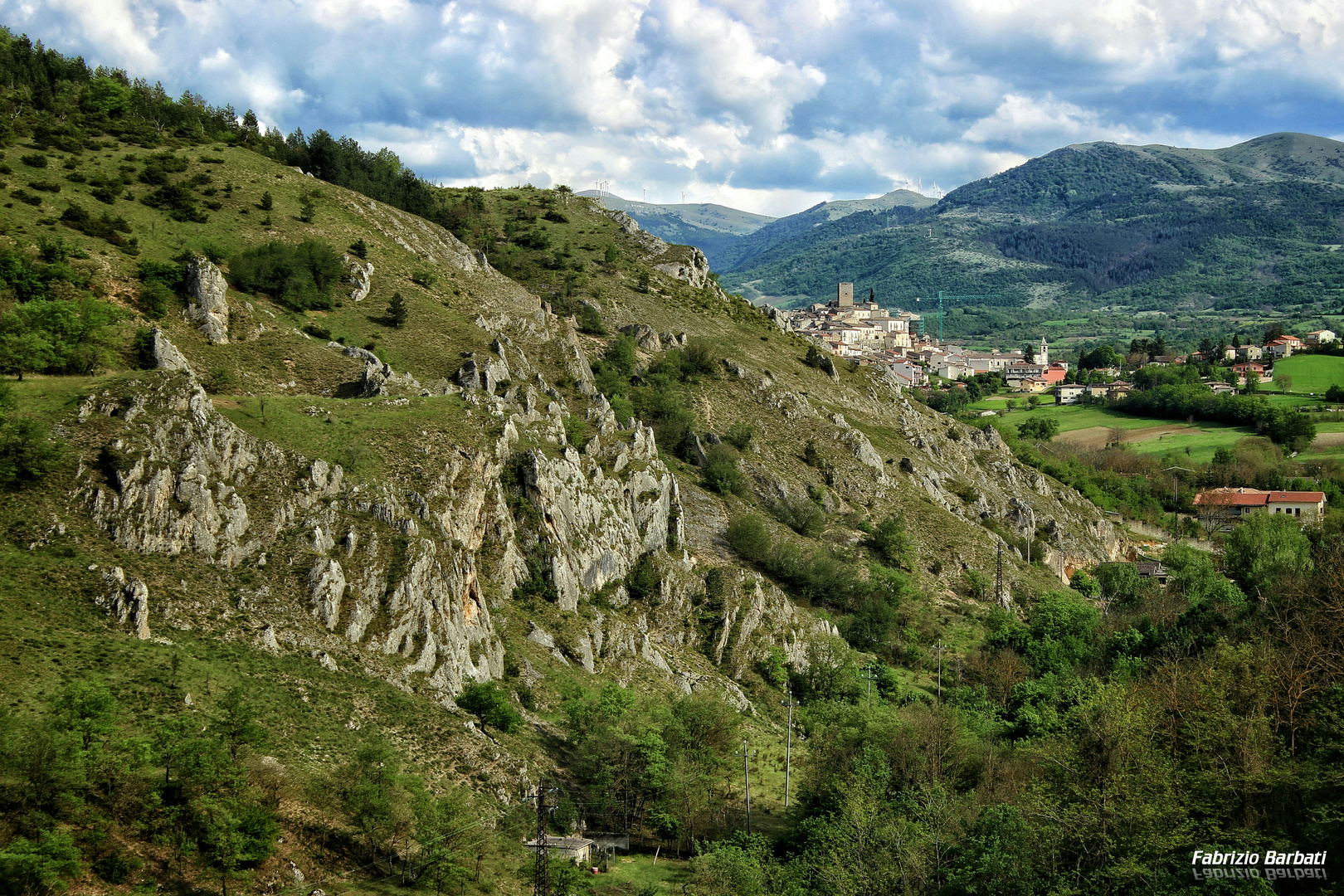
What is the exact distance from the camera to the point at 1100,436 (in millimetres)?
156250

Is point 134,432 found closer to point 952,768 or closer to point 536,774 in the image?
point 536,774

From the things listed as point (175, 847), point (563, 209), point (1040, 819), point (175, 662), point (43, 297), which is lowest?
point (1040, 819)

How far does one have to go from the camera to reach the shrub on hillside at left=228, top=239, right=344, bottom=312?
60781 mm

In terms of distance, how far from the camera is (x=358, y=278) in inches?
2662

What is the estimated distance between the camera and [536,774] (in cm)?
3906

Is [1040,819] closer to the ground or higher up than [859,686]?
higher up

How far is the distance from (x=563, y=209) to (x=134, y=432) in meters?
89.4

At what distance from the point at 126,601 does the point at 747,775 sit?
90.7 feet

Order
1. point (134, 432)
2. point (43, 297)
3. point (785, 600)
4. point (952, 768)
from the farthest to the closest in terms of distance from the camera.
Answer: point (785, 600) → point (43, 297) → point (952, 768) → point (134, 432)

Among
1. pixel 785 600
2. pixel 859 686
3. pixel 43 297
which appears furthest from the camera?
pixel 785 600

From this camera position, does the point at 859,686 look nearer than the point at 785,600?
Yes

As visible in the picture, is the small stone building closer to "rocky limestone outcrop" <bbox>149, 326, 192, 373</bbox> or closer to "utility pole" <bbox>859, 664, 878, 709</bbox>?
"utility pole" <bbox>859, 664, 878, 709</bbox>

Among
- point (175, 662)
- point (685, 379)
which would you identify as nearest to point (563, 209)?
point (685, 379)

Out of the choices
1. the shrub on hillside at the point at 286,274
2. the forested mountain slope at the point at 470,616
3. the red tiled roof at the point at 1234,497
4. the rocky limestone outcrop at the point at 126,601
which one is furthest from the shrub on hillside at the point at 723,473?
the red tiled roof at the point at 1234,497
